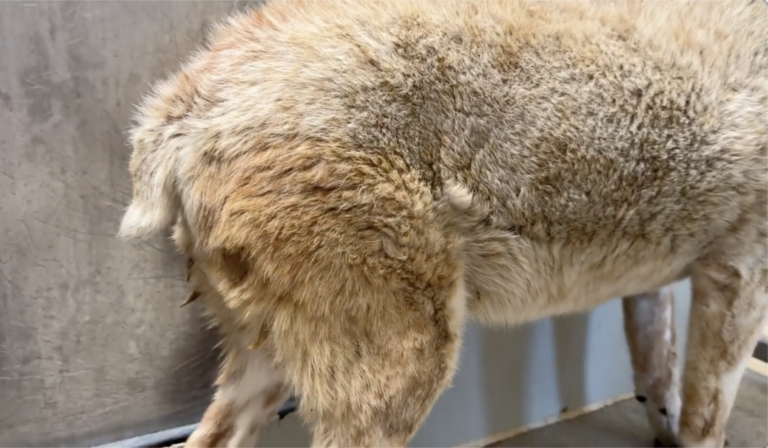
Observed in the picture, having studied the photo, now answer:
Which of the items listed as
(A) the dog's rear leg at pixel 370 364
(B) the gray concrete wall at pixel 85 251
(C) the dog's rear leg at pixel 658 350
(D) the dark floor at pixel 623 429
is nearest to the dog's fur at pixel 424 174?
(A) the dog's rear leg at pixel 370 364

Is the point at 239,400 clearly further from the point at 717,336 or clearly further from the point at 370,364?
the point at 717,336

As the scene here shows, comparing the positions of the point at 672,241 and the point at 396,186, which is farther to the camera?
the point at 672,241

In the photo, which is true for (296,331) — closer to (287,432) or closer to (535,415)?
(287,432)

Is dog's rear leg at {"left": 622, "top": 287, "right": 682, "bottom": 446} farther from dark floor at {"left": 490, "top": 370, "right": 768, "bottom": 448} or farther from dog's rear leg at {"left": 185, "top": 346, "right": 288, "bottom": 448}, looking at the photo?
dog's rear leg at {"left": 185, "top": 346, "right": 288, "bottom": 448}

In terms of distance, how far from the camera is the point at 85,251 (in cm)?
165

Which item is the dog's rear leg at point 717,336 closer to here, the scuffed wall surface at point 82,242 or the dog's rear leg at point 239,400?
the dog's rear leg at point 239,400

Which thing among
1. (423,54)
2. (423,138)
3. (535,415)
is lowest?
(535,415)

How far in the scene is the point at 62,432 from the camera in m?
1.74

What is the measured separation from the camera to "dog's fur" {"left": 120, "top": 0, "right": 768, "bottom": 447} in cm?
118

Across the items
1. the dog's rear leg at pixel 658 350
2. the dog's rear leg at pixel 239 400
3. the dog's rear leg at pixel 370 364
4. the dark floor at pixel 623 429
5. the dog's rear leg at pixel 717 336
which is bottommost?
the dark floor at pixel 623 429

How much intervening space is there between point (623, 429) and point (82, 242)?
1.96 m

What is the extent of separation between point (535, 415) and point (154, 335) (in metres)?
1.44

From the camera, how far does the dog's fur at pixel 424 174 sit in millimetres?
1177

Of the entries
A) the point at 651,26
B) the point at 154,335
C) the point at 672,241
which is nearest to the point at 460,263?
the point at 672,241
